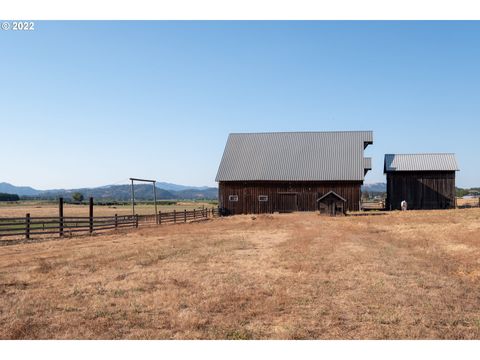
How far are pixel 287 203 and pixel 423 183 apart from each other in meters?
14.6

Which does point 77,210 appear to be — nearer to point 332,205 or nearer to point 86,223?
point 86,223

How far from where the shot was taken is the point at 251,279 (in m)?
12.1

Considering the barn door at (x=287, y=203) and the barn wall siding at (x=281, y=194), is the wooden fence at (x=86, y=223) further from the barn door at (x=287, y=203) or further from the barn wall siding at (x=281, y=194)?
the barn door at (x=287, y=203)

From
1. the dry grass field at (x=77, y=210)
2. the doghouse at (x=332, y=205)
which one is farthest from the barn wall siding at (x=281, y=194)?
the dry grass field at (x=77, y=210)

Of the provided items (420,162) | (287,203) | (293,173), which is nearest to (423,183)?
(420,162)

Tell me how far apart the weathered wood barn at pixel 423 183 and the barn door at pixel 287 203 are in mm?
10539

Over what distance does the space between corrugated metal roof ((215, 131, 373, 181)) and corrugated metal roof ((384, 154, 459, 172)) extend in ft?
10.7

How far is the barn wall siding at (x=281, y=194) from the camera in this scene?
47062 millimetres

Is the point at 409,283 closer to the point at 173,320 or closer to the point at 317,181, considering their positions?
the point at 173,320

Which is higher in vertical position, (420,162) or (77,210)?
(420,162)

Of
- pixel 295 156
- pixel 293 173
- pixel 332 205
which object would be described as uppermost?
pixel 295 156

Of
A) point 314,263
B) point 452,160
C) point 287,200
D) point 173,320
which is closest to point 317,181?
point 287,200

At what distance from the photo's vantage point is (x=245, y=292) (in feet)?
34.5
